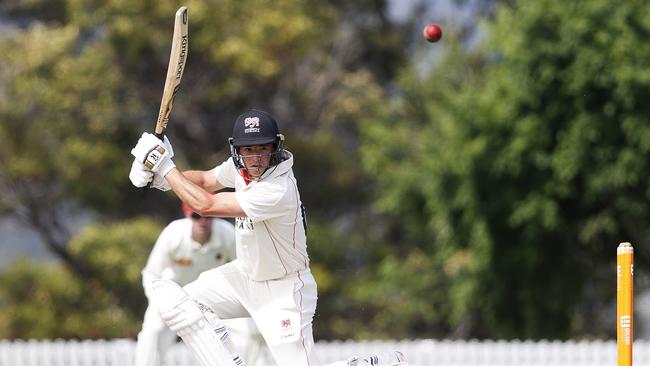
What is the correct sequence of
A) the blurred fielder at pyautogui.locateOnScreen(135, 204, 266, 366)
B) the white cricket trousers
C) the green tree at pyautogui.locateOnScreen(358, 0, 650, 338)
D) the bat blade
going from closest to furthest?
the white cricket trousers, the bat blade, the blurred fielder at pyautogui.locateOnScreen(135, 204, 266, 366), the green tree at pyautogui.locateOnScreen(358, 0, 650, 338)

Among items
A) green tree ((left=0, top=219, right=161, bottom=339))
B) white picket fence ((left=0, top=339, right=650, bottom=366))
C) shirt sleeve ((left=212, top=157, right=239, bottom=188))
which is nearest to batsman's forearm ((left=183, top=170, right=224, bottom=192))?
shirt sleeve ((left=212, top=157, right=239, bottom=188))

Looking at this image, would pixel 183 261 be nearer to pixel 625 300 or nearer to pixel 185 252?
pixel 185 252

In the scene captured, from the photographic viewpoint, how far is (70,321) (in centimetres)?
1233

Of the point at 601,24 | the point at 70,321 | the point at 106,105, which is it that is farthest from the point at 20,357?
the point at 601,24

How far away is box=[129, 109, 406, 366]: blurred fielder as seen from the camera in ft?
13.7

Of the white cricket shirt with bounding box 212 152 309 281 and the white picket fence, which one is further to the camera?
the white picket fence

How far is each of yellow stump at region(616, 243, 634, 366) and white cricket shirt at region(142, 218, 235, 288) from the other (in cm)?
257

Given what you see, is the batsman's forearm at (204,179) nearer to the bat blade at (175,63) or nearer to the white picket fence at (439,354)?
the bat blade at (175,63)

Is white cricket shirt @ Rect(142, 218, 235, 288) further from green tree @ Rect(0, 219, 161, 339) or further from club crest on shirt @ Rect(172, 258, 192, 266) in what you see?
green tree @ Rect(0, 219, 161, 339)

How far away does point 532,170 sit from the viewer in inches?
441

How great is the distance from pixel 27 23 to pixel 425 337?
611 cm

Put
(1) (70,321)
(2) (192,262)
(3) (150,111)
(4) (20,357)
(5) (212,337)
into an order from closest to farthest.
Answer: (5) (212,337) < (2) (192,262) < (4) (20,357) < (1) (70,321) < (3) (150,111)

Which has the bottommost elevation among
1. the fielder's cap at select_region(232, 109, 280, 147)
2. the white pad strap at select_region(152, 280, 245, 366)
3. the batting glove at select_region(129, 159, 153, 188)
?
the white pad strap at select_region(152, 280, 245, 366)

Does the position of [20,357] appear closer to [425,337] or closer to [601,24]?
[601,24]
